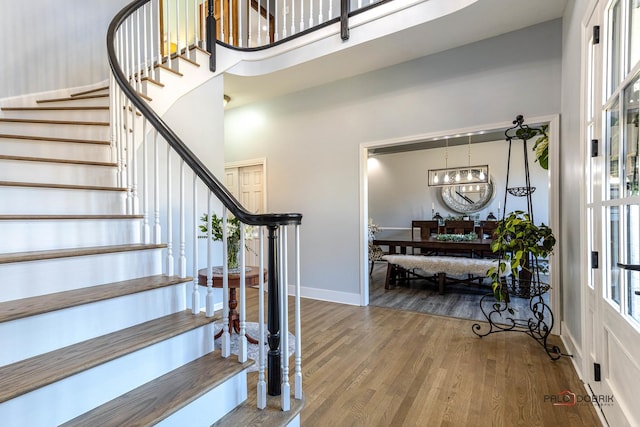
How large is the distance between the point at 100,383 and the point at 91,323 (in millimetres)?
310

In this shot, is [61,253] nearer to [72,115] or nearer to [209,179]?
[209,179]

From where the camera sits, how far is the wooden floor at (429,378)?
1.79m

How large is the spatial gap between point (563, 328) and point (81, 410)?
11.9ft

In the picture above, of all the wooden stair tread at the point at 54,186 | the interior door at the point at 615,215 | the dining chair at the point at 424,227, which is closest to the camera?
the interior door at the point at 615,215

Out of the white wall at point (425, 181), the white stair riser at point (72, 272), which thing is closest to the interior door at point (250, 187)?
the white stair riser at point (72, 272)

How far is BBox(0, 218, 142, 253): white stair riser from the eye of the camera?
5.31 ft

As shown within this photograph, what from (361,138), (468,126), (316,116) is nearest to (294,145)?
(316,116)

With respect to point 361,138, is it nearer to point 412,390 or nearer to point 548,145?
point 548,145

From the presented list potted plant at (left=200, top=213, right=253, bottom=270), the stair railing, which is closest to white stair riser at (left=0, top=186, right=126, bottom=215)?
the stair railing

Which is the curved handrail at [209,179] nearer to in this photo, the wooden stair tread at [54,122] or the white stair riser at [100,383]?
the white stair riser at [100,383]

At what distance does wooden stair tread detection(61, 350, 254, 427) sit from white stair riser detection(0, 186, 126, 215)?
1294mm

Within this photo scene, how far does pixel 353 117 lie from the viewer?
4.05m

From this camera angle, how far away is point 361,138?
A: 399 centimetres

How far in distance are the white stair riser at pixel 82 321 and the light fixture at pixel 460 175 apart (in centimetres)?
597
